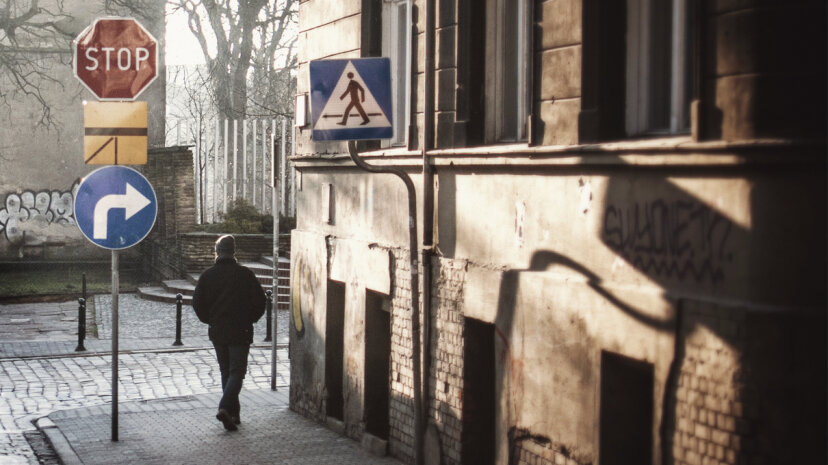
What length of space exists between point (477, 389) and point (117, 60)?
550 centimetres

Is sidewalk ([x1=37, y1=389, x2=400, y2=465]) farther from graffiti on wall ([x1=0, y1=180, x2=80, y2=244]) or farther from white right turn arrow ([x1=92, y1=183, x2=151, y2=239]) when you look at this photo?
graffiti on wall ([x1=0, y1=180, x2=80, y2=244])

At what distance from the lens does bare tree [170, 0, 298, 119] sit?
114ft

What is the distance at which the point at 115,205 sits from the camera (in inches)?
442

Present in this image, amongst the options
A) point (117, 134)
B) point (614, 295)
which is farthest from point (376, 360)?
point (614, 295)

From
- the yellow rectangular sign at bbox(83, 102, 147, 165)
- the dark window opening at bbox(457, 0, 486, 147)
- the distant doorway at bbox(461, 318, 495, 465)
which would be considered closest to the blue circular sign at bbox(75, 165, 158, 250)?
the yellow rectangular sign at bbox(83, 102, 147, 165)

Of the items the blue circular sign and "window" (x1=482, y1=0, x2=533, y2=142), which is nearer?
"window" (x1=482, y1=0, x2=533, y2=142)

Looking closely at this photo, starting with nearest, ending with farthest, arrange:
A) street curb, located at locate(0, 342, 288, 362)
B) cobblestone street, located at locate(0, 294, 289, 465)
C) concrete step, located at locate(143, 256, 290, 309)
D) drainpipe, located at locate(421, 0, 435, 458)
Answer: drainpipe, located at locate(421, 0, 435, 458) → cobblestone street, located at locate(0, 294, 289, 465) → street curb, located at locate(0, 342, 288, 362) → concrete step, located at locate(143, 256, 290, 309)

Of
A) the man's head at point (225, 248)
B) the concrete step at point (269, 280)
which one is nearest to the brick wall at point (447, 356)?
the man's head at point (225, 248)

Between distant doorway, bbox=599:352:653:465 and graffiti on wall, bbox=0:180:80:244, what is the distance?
30.0 m

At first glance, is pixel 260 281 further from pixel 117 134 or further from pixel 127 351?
pixel 117 134

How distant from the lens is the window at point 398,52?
10781 millimetres

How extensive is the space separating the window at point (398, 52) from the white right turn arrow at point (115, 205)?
94.8 inches

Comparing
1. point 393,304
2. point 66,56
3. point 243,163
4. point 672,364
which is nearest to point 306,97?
point 393,304

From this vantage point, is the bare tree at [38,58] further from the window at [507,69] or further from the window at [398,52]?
the window at [507,69]
